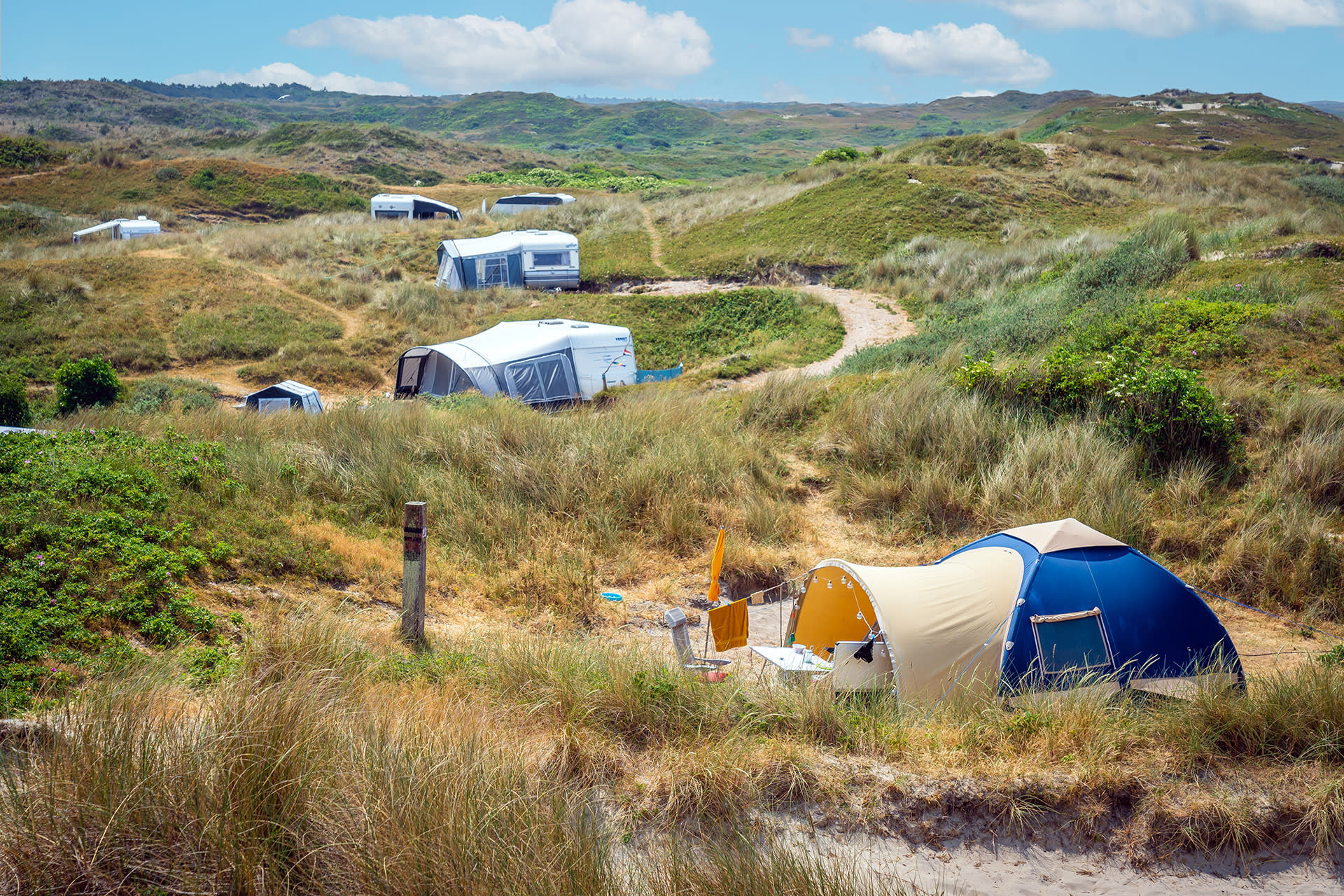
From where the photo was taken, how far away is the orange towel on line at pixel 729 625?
602 cm

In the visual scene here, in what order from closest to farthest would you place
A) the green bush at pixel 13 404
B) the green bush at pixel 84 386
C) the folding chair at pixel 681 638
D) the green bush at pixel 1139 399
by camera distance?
→ 1. the folding chair at pixel 681 638
2. the green bush at pixel 1139 399
3. the green bush at pixel 13 404
4. the green bush at pixel 84 386

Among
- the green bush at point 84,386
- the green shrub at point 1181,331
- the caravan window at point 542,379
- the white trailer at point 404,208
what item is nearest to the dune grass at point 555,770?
the green shrub at point 1181,331

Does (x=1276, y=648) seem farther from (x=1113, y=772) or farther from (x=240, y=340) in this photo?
(x=240, y=340)

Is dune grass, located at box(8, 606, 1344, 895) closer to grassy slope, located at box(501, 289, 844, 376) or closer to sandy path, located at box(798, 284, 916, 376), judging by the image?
sandy path, located at box(798, 284, 916, 376)

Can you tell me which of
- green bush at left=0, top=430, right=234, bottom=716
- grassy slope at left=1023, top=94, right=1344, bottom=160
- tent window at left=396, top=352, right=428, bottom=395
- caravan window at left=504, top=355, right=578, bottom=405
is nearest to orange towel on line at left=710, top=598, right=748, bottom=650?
green bush at left=0, top=430, right=234, bottom=716

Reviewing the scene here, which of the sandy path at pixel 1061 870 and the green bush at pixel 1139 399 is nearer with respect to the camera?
the sandy path at pixel 1061 870

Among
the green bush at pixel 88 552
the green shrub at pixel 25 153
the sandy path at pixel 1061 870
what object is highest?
the green shrub at pixel 25 153

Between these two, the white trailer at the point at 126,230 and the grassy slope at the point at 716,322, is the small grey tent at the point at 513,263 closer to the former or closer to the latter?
the grassy slope at the point at 716,322

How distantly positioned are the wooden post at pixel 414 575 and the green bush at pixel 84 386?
16431 mm

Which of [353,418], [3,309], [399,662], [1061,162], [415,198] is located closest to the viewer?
[399,662]

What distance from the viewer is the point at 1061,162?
1533 inches

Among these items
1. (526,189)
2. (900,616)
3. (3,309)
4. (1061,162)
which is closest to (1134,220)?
(1061,162)

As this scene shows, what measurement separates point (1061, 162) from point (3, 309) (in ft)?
147

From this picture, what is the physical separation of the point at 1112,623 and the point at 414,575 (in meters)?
5.56
